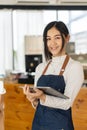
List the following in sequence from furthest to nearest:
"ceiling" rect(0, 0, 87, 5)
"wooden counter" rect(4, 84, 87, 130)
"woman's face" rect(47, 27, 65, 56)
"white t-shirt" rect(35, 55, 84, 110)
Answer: "ceiling" rect(0, 0, 87, 5)
"wooden counter" rect(4, 84, 87, 130)
"woman's face" rect(47, 27, 65, 56)
"white t-shirt" rect(35, 55, 84, 110)

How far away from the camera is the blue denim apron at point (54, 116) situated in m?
1.72

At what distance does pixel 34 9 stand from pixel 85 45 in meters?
1.23

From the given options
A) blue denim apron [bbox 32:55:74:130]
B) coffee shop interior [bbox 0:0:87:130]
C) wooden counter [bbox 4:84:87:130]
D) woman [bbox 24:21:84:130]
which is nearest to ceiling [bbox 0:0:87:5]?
coffee shop interior [bbox 0:0:87:130]

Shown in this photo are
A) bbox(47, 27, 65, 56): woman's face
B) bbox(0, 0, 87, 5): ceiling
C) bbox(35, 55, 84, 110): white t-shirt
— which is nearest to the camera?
bbox(35, 55, 84, 110): white t-shirt

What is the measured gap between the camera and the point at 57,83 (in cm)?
176

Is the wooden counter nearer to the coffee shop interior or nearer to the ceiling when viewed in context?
the coffee shop interior

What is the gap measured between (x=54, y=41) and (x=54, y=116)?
0.49 m

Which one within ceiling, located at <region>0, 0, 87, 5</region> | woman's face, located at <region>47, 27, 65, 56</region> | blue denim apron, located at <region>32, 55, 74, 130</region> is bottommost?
blue denim apron, located at <region>32, 55, 74, 130</region>

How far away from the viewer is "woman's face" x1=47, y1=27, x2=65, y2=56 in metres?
1.79

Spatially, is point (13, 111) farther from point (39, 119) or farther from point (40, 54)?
point (40, 54)

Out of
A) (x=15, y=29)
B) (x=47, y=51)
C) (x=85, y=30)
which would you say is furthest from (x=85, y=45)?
(x=47, y=51)

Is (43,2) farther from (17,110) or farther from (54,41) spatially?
(54,41)

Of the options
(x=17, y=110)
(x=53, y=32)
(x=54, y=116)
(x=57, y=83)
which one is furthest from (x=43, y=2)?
(x=54, y=116)

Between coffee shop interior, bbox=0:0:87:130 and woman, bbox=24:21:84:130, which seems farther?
coffee shop interior, bbox=0:0:87:130
